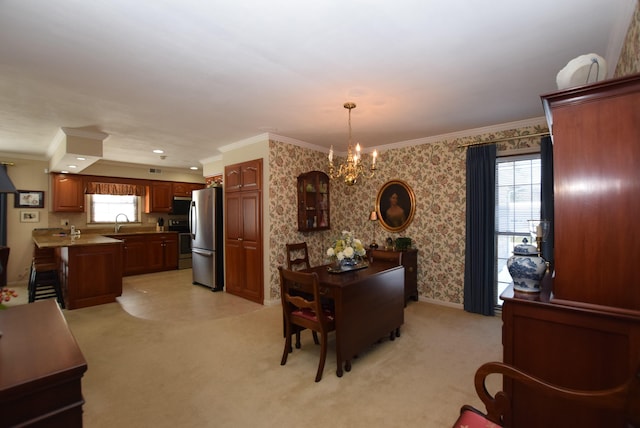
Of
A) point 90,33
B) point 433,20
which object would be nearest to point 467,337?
point 433,20

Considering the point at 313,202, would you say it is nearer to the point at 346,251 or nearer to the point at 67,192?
the point at 346,251

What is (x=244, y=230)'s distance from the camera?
15.3 ft

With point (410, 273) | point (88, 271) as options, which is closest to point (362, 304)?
point (410, 273)

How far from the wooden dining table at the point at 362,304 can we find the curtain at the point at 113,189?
5926 mm

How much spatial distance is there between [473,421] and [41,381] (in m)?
1.60

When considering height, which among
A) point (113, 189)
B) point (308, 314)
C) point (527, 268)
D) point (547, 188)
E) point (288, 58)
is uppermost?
point (288, 58)

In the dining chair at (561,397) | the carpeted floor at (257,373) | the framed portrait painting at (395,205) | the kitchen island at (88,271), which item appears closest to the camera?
the dining chair at (561,397)

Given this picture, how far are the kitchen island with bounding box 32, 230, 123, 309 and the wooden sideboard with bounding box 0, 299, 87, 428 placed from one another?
11.9 ft

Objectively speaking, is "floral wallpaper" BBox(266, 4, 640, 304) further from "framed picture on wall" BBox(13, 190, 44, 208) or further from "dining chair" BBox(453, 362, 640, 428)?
"framed picture on wall" BBox(13, 190, 44, 208)

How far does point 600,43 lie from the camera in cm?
201

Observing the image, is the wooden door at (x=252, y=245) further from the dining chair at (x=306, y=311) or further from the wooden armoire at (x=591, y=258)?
the wooden armoire at (x=591, y=258)

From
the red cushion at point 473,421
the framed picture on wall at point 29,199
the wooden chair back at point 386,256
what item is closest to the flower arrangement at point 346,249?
the wooden chair back at point 386,256

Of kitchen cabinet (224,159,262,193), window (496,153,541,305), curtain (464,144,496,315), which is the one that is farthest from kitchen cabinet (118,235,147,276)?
window (496,153,541,305)

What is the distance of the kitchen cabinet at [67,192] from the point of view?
19.5 ft
